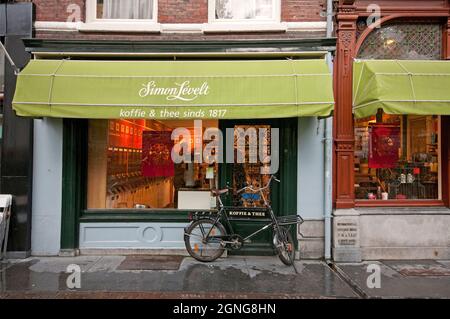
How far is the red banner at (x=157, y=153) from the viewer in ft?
26.1

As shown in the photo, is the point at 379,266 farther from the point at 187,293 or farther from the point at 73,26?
the point at 73,26

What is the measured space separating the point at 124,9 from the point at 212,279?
5.82m

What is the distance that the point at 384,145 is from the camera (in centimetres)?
788

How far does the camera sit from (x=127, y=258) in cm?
739

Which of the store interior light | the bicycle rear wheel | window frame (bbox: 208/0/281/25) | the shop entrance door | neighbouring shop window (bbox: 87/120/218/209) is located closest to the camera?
the bicycle rear wheel

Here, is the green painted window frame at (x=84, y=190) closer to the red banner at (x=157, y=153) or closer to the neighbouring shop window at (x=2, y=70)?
the red banner at (x=157, y=153)

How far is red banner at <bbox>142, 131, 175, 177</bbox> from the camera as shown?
7.95 m

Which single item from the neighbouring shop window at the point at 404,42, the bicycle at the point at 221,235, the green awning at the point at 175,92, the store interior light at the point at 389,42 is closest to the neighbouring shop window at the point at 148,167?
the bicycle at the point at 221,235

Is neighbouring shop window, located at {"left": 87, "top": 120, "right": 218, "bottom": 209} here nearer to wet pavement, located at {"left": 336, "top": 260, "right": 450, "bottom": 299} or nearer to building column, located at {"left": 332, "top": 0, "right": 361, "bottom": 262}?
building column, located at {"left": 332, "top": 0, "right": 361, "bottom": 262}

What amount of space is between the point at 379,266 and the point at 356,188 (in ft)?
5.32

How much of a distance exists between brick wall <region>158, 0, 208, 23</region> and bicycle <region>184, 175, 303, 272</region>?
355cm

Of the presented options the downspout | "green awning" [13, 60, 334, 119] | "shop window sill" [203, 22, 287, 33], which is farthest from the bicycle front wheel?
"shop window sill" [203, 22, 287, 33]
